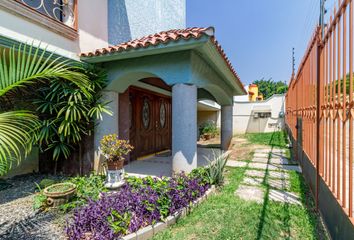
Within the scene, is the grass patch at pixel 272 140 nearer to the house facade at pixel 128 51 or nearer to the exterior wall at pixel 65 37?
the house facade at pixel 128 51

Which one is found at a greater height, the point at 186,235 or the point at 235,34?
the point at 235,34

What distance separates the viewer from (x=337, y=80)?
3.09 meters

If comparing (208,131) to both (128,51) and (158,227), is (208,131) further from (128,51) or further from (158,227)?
(158,227)

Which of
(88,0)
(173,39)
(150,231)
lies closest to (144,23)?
(88,0)

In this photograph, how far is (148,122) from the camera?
35.3ft

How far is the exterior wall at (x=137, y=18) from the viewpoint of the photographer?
877 centimetres

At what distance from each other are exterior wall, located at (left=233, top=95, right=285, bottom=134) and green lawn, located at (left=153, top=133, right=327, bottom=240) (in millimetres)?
19264

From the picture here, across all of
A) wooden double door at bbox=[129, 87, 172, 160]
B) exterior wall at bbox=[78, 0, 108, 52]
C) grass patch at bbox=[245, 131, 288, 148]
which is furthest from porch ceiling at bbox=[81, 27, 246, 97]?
grass patch at bbox=[245, 131, 288, 148]

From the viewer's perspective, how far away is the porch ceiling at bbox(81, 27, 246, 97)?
516 centimetres

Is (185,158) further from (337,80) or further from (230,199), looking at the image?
(337,80)

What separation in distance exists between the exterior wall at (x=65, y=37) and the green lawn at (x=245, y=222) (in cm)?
532

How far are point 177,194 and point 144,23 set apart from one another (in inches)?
335

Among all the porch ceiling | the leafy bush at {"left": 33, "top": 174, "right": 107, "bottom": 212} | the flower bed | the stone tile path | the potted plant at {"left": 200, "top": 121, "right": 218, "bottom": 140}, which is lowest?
the stone tile path

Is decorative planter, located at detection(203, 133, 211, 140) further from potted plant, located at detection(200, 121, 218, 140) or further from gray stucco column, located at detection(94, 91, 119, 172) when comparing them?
gray stucco column, located at detection(94, 91, 119, 172)
